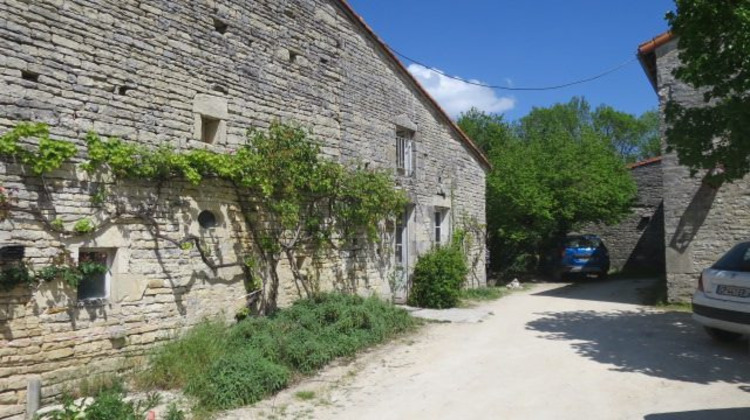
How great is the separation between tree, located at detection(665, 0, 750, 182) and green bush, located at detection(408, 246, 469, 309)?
4583mm

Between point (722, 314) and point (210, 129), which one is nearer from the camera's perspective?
point (722, 314)

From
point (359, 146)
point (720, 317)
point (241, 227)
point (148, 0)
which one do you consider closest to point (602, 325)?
point (720, 317)

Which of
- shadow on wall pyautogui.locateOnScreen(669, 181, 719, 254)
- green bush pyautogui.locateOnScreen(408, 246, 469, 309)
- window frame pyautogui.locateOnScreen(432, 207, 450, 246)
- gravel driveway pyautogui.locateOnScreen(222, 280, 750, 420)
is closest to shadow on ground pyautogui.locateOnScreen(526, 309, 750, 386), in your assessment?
gravel driveway pyautogui.locateOnScreen(222, 280, 750, 420)

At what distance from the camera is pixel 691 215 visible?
968 cm

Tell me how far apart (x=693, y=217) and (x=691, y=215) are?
1.9 inches

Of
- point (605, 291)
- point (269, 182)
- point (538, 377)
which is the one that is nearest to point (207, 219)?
point (269, 182)

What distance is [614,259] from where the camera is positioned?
1845 centimetres

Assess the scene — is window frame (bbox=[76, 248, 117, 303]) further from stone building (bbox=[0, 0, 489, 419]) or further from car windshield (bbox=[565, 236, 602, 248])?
car windshield (bbox=[565, 236, 602, 248])

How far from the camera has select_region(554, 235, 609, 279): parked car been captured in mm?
14961

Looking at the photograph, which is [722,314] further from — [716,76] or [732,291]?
[716,76]

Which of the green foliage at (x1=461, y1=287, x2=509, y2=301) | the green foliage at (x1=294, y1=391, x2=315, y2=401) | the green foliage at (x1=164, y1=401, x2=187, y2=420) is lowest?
the green foliage at (x1=294, y1=391, x2=315, y2=401)

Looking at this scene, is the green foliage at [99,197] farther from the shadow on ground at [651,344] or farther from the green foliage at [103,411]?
the shadow on ground at [651,344]

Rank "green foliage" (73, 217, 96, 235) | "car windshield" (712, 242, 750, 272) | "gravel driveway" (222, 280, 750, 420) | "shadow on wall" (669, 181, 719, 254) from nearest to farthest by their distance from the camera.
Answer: "gravel driveway" (222, 280, 750, 420)
"green foliage" (73, 217, 96, 235)
"car windshield" (712, 242, 750, 272)
"shadow on wall" (669, 181, 719, 254)

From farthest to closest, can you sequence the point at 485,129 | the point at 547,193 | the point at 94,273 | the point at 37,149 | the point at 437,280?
the point at 485,129 < the point at 547,193 < the point at 437,280 < the point at 94,273 < the point at 37,149
